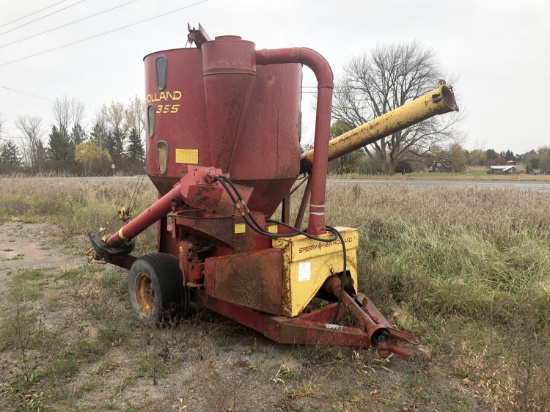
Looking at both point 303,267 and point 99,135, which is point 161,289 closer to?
point 303,267

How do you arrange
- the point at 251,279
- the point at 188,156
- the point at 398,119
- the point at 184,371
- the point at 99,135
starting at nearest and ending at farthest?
the point at 184,371
the point at 251,279
the point at 398,119
the point at 188,156
the point at 99,135

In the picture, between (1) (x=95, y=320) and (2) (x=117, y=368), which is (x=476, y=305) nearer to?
(2) (x=117, y=368)

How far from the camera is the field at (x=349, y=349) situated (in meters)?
2.90

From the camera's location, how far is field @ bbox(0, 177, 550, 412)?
9.53 feet

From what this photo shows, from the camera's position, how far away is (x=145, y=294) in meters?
4.46

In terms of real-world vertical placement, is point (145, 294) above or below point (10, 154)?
→ below

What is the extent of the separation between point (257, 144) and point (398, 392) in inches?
89.4

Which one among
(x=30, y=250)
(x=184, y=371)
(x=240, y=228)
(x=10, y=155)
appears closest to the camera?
(x=184, y=371)

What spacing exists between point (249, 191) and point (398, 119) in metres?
1.43

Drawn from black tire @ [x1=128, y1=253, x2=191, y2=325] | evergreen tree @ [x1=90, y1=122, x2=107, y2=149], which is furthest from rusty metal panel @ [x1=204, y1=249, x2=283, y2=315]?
evergreen tree @ [x1=90, y1=122, x2=107, y2=149]

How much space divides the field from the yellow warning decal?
4.91ft

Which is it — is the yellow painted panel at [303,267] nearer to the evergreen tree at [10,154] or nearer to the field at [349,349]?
the field at [349,349]

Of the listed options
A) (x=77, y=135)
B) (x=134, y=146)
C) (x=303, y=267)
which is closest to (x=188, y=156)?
(x=303, y=267)

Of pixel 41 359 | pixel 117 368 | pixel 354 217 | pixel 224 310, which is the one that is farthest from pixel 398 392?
pixel 354 217
